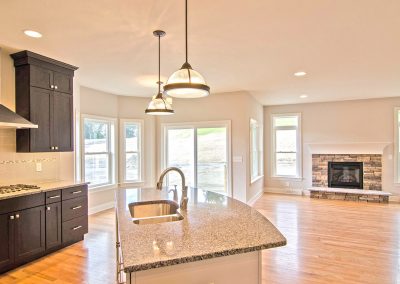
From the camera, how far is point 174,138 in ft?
21.5

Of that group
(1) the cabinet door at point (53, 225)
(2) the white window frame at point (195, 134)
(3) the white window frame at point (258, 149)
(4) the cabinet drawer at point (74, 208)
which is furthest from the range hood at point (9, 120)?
(3) the white window frame at point (258, 149)

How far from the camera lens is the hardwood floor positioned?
2840 mm

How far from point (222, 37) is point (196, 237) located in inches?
88.2

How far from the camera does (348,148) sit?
702 cm

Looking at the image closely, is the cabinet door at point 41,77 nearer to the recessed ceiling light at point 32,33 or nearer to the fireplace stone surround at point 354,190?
the recessed ceiling light at point 32,33

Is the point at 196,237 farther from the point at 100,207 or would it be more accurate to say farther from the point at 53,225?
the point at 100,207

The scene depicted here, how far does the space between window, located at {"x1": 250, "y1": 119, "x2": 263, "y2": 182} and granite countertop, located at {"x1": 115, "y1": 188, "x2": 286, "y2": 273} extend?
167 inches

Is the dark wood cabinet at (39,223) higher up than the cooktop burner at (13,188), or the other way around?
the cooktop burner at (13,188)

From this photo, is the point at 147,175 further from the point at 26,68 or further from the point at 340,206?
the point at 340,206

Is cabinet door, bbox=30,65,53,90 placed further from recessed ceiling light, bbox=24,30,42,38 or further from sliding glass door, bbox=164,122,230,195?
sliding glass door, bbox=164,122,230,195

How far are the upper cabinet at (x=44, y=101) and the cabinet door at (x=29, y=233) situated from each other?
0.88 metres

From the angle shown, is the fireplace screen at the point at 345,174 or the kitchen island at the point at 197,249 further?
the fireplace screen at the point at 345,174

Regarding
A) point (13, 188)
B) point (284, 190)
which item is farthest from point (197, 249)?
point (284, 190)

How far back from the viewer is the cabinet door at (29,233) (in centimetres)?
300
